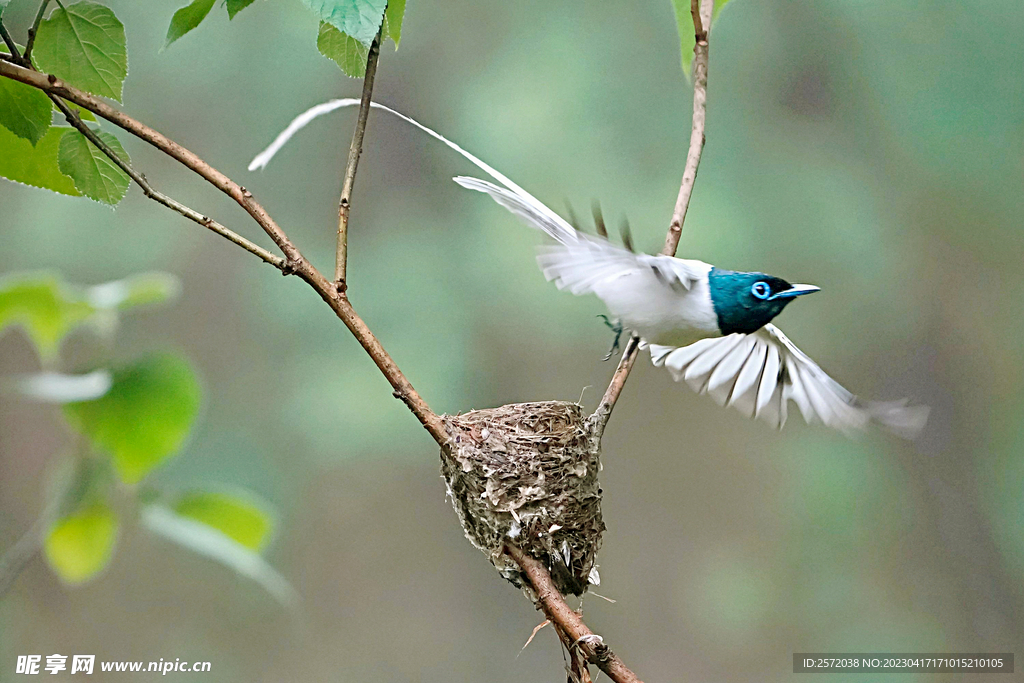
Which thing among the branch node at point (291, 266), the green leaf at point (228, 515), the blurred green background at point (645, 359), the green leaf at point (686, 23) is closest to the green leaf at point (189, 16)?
the branch node at point (291, 266)

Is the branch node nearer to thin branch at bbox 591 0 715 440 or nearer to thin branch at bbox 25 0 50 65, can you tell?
thin branch at bbox 25 0 50 65

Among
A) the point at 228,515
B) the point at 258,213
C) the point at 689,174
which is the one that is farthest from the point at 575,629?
the point at 689,174

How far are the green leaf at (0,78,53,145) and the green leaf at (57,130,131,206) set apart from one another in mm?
24

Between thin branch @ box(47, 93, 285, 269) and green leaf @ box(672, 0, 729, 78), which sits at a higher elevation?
green leaf @ box(672, 0, 729, 78)

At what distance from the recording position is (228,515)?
0.53 m

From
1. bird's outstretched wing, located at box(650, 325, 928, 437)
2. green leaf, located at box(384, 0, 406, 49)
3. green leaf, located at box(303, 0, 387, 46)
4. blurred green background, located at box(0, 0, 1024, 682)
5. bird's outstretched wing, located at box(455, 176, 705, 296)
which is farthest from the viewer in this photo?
blurred green background, located at box(0, 0, 1024, 682)

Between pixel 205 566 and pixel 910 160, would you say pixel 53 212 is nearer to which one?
pixel 205 566

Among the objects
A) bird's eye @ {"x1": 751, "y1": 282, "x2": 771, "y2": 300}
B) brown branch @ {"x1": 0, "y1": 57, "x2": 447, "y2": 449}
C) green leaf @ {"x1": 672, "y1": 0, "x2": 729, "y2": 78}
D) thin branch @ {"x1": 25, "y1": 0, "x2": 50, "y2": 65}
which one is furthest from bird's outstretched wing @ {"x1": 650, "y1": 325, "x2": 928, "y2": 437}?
thin branch @ {"x1": 25, "y1": 0, "x2": 50, "y2": 65}

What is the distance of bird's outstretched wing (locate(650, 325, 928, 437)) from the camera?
0.84 meters

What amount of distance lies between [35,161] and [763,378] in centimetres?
73

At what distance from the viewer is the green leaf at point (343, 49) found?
0.58 metres

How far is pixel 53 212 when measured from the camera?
211cm

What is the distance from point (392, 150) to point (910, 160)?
58.9 inches

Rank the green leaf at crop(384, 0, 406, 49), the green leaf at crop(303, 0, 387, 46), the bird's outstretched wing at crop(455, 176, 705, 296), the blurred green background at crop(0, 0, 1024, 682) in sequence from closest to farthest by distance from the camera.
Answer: the green leaf at crop(303, 0, 387, 46)
the green leaf at crop(384, 0, 406, 49)
the bird's outstretched wing at crop(455, 176, 705, 296)
the blurred green background at crop(0, 0, 1024, 682)
